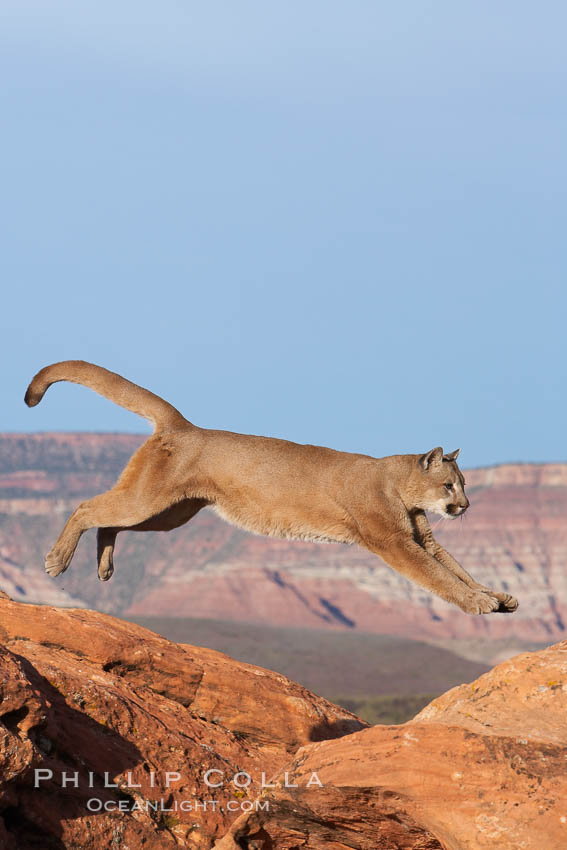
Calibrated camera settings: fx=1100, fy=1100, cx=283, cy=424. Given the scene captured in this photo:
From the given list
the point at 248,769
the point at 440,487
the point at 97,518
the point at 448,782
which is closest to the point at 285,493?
the point at 440,487

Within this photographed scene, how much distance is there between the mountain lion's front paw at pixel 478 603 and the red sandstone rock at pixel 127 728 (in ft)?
7.24

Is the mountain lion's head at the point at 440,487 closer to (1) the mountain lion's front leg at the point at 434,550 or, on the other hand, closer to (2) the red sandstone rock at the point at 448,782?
A: (1) the mountain lion's front leg at the point at 434,550

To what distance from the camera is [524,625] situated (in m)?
99.7

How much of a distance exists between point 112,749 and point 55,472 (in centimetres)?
12494

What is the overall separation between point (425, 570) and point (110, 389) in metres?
3.56

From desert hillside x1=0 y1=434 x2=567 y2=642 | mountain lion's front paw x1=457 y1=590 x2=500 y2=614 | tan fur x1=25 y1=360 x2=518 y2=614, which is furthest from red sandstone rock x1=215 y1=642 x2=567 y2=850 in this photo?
desert hillside x1=0 y1=434 x2=567 y2=642

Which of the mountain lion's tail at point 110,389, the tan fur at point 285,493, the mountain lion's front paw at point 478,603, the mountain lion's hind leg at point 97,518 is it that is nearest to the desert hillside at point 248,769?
the mountain lion's hind leg at point 97,518

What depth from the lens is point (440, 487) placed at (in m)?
10.4

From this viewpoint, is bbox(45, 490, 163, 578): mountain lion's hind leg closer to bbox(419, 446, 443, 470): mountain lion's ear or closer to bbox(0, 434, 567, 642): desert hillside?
bbox(419, 446, 443, 470): mountain lion's ear

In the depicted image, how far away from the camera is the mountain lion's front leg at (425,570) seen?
381 inches

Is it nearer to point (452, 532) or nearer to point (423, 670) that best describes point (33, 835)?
point (423, 670)

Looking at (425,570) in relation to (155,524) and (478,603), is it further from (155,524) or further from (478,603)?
(155,524)

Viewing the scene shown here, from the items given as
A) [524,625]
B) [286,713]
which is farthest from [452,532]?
[286,713]

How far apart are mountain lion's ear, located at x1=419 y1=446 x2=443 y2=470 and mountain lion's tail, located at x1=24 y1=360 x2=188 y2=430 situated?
2.33m
